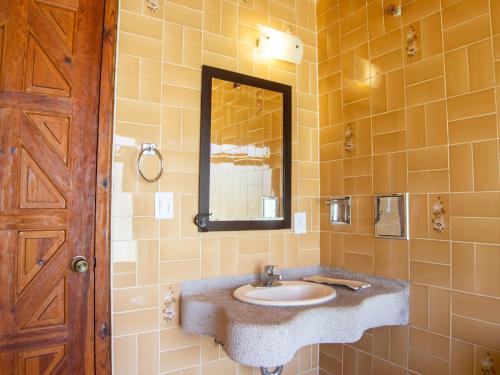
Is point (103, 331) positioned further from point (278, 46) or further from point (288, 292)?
point (278, 46)

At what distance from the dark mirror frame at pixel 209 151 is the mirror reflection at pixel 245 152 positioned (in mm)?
20

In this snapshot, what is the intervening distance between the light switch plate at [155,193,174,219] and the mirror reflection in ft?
0.66

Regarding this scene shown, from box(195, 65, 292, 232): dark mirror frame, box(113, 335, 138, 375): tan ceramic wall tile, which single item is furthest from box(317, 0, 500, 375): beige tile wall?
box(113, 335, 138, 375): tan ceramic wall tile

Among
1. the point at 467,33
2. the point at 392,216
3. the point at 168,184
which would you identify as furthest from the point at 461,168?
the point at 168,184

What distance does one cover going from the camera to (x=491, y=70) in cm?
136

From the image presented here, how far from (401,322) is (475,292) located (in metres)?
0.36

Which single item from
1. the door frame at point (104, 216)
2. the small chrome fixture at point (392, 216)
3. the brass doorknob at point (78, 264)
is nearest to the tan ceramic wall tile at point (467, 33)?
the small chrome fixture at point (392, 216)

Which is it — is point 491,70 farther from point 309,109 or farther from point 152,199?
point 152,199

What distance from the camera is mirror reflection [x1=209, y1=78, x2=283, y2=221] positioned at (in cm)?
174

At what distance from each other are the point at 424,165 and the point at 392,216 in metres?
0.28

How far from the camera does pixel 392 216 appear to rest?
1.67 meters

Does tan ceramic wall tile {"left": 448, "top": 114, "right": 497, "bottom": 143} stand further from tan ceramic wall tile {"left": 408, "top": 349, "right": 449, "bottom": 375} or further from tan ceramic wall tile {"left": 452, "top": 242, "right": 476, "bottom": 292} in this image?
tan ceramic wall tile {"left": 408, "top": 349, "right": 449, "bottom": 375}

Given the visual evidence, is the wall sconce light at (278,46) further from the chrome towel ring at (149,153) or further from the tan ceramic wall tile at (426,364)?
the tan ceramic wall tile at (426,364)

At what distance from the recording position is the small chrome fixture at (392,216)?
1.62 meters
